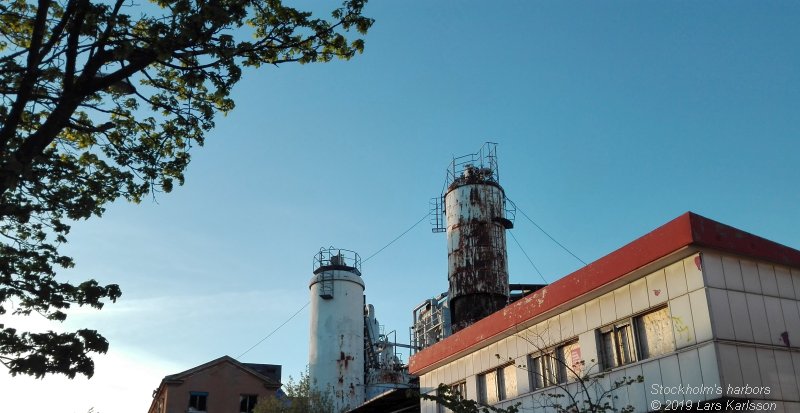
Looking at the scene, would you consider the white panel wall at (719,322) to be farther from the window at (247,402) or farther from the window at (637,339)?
the window at (247,402)

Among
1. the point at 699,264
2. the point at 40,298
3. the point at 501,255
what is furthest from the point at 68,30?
the point at 501,255

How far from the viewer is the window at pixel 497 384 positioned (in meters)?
16.6

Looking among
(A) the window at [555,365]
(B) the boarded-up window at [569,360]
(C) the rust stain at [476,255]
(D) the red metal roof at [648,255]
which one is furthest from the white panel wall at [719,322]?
(C) the rust stain at [476,255]

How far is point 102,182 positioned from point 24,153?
2882mm

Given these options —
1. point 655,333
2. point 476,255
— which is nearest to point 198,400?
point 476,255

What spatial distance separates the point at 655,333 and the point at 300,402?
2585 centimetres

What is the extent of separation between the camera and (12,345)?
9.91 metres

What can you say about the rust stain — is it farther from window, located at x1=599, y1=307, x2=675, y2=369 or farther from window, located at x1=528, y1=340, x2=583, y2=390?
window, located at x1=599, y1=307, x2=675, y2=369

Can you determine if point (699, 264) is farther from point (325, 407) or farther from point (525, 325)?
point (325, 407)

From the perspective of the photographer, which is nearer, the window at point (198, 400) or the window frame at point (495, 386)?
the window frame at point (495, 386)

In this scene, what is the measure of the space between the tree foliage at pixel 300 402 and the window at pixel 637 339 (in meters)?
24.0

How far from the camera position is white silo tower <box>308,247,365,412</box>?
3928 cm

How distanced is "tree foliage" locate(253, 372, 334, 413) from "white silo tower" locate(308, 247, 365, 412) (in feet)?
3.47

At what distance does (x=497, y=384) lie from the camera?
17094 mm
